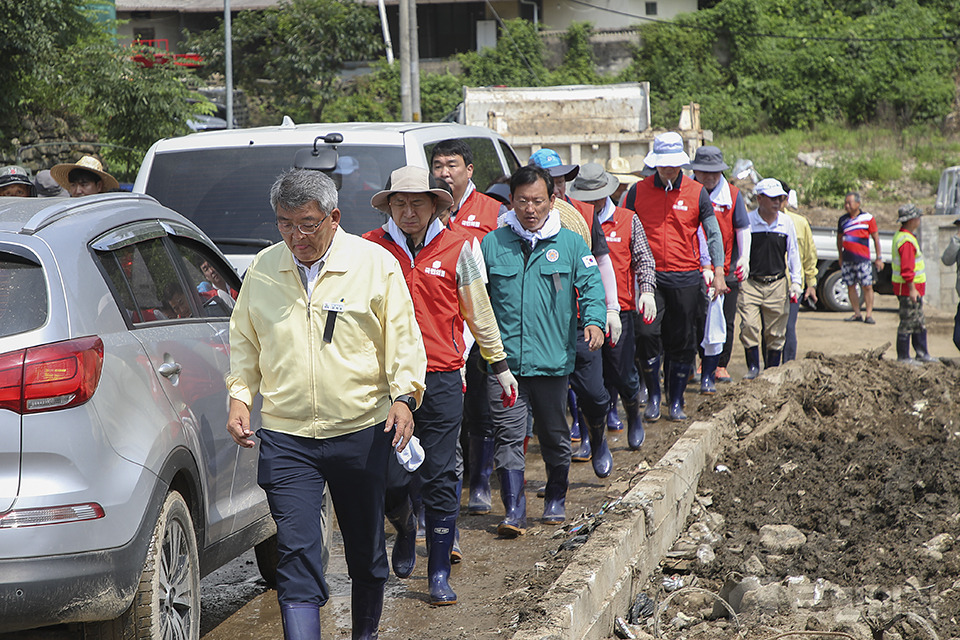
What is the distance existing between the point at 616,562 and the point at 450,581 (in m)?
0.93

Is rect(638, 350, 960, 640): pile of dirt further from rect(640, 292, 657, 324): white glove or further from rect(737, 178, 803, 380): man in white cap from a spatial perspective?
rect(737, 178, 803, 380): man in white cap

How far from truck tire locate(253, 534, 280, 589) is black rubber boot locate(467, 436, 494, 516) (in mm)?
1459

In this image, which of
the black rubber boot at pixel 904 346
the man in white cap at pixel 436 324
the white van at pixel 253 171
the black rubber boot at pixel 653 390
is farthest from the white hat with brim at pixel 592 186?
the black rubber boot at pixel 904 346

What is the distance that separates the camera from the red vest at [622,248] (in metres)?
7.73

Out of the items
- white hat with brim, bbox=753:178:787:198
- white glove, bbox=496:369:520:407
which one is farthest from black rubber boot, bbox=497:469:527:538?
white hat with brim, bbox=753:178:787:198

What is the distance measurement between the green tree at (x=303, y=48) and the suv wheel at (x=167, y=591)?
30.0 meters

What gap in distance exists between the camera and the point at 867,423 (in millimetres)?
8242

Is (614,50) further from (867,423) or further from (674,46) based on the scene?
(867,423)

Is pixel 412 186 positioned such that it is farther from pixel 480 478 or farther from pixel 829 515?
pixel 829 515

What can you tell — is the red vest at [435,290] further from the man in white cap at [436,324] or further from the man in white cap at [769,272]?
the man in white cap at [769,272]

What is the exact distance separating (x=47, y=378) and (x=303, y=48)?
30874mm

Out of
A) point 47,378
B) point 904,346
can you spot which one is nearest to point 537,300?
point 47,378

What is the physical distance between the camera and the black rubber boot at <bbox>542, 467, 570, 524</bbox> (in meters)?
5.98

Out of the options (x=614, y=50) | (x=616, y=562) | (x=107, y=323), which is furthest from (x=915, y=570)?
(x=614, y=50)
